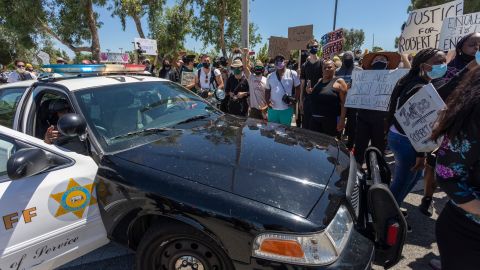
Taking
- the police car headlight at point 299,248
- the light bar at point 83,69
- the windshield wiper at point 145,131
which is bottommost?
the police car headlight at point 299,248

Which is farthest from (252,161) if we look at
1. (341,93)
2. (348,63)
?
(348,63)

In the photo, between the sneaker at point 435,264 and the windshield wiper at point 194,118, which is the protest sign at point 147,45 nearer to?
the windshield wiper at point 194,118

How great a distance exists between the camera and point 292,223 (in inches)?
66.8

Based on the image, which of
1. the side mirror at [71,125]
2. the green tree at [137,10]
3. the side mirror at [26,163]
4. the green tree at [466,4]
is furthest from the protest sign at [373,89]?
the green tree at [466,4]

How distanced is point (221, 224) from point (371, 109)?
10.2 ft

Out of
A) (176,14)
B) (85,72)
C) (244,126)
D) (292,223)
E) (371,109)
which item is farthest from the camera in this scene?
(176,14)

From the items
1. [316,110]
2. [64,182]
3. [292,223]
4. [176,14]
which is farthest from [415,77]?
[176,14]

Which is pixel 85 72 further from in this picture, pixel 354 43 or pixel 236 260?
pixel 354 43

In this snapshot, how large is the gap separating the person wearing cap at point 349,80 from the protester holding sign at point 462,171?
3.94 metres

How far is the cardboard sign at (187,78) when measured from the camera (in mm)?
7918

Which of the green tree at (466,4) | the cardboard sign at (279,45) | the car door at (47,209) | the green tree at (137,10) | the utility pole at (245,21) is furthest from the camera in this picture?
the green tree at (466,4)

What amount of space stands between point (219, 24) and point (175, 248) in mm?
18212

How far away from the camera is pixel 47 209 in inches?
84.1

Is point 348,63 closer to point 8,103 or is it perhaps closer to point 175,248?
point 175,248
